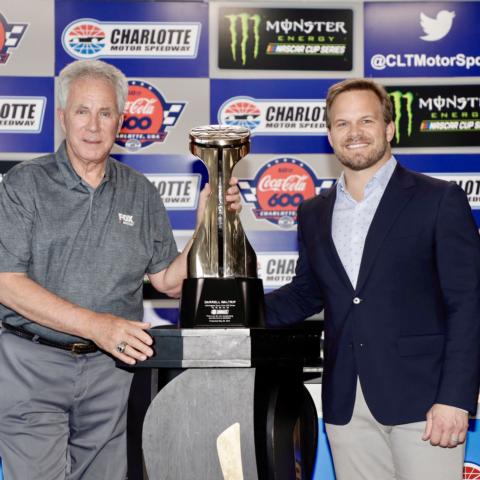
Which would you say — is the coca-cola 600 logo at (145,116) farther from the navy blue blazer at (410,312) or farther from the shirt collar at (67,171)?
the navy blue blazer at (410,312)

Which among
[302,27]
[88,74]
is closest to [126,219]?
[88,74]

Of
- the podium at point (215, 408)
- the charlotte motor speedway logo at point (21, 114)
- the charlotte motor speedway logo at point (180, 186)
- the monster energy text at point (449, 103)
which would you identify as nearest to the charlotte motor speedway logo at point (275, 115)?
the charlotte motor speedway logo at point (180, 186)

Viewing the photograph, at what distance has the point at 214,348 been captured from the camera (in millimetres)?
1549

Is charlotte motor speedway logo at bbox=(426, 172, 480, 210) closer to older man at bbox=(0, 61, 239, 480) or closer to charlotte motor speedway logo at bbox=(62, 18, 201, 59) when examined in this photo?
charlotte motor speedway logo at bbox=(62, 18, 201, 59)

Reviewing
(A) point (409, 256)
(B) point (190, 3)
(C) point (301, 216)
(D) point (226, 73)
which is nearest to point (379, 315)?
(A) point (409, 256)

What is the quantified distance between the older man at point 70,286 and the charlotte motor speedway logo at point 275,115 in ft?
6.27

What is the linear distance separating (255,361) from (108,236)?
62 centimetres

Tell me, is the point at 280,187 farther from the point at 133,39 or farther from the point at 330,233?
the point at 330,233

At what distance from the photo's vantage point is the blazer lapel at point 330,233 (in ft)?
6.35

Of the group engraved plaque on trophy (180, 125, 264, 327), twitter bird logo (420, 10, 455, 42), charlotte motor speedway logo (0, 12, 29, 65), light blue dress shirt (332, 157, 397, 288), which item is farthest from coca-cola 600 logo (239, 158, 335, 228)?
engraved plaque on trophy (180, 125, 264, 327)

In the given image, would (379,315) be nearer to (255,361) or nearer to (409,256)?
(409,256)

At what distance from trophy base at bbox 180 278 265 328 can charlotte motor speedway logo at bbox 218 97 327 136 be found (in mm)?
2247

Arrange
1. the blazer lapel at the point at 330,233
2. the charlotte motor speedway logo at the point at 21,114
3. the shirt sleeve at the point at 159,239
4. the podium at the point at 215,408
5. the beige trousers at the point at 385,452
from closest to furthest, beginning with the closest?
the podium at the point at 215,408
the beige trousers at the point at 385,452
the blazer lapel at the point at 330,233
the shirt sleeve at the point at 159,239
the charlotte motor speedway logo at the point at 21,114

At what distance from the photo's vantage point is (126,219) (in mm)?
2021
